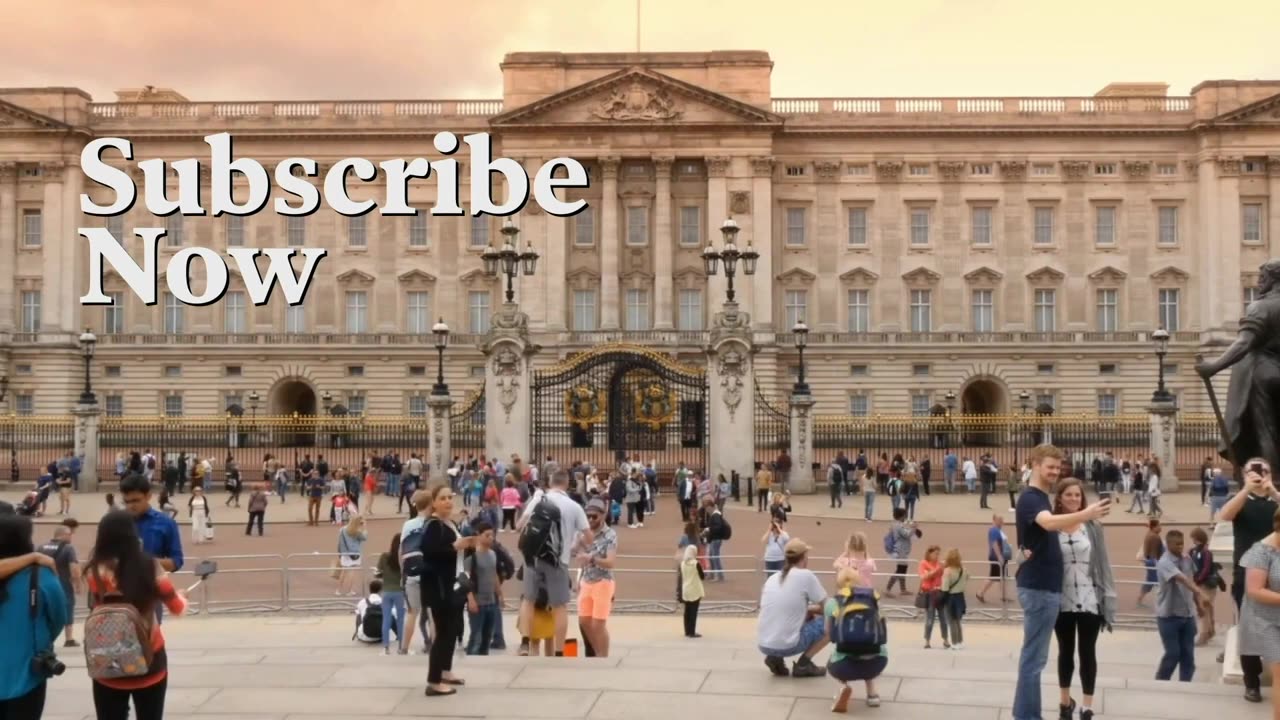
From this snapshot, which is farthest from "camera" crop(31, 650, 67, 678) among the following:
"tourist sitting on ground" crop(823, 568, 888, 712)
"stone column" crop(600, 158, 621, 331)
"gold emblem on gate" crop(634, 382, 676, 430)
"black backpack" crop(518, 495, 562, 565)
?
"stone column" crop(600, 158, 621, 331)

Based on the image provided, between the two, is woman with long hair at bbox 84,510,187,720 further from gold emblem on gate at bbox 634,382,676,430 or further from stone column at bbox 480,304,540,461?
gold emblem on gate at bbox 634,382,676,430

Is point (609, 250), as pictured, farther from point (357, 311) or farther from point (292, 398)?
point (292, 398)

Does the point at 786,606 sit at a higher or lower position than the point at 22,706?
lower

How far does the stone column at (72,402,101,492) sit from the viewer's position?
40.9 meters

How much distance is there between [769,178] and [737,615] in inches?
1738

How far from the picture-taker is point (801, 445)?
129ft

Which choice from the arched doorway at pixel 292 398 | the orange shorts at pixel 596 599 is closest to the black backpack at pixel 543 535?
the orange shorts at pixel 596 599

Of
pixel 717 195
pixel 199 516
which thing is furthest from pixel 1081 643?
pixel 717 195

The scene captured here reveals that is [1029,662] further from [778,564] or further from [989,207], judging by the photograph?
[989,207]

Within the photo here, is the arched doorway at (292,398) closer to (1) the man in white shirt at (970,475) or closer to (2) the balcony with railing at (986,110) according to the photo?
(2) the balcony with railing at (986,110)

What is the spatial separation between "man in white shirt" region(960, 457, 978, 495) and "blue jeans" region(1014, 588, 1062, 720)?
31.9 m

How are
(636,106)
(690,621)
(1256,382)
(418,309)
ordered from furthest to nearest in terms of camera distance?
(418,309), (636,106), (690,621), (1256,382)

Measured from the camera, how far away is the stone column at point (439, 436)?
38406 millimetres

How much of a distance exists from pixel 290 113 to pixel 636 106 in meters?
15.9
